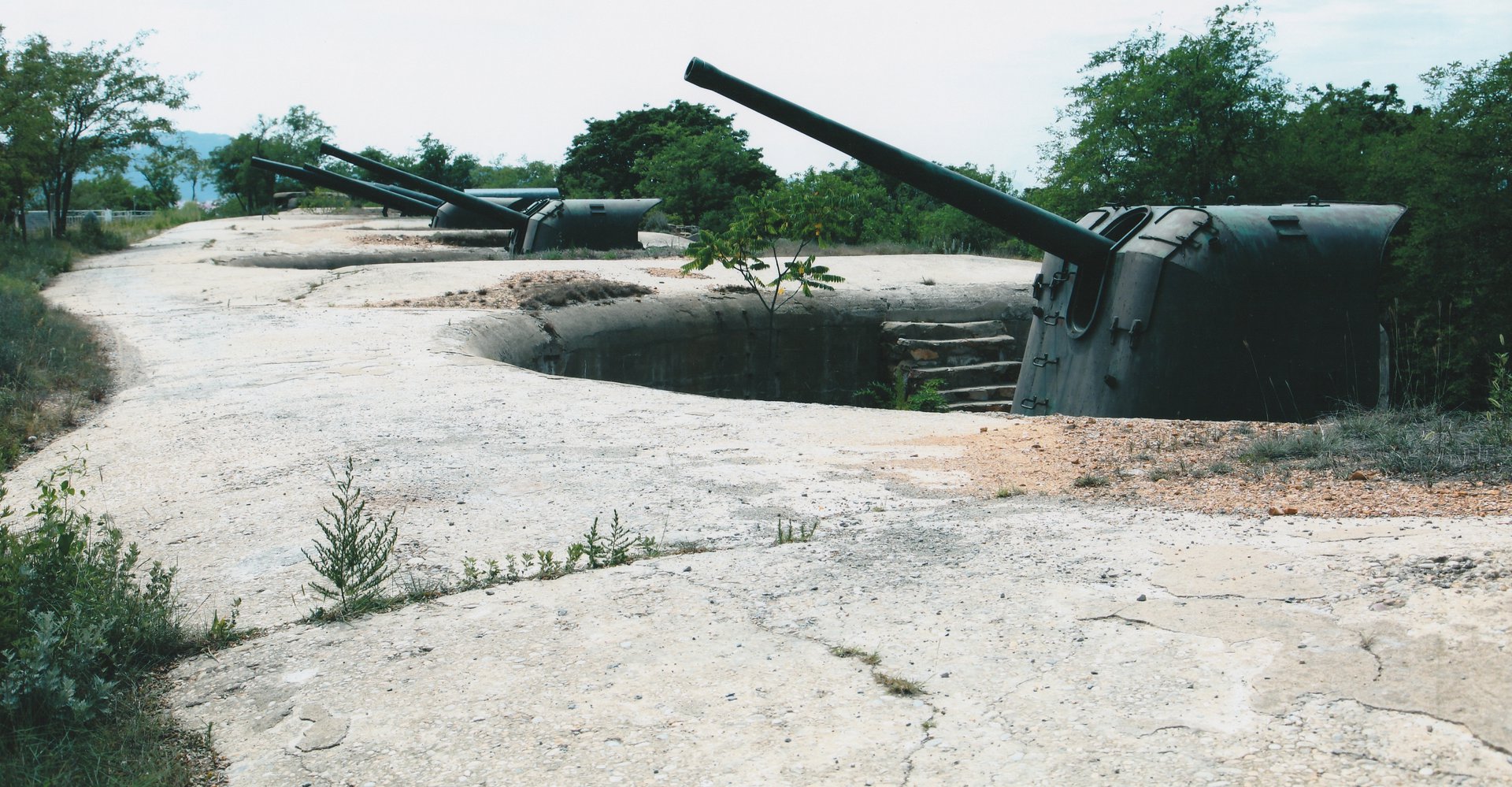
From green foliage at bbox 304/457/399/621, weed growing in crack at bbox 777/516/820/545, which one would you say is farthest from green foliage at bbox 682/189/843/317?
green foliage at bbox 304/457/399/621

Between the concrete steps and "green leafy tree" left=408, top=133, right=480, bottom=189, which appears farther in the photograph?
"green leafy tree" left=408, top=133, right=480, bottom=189

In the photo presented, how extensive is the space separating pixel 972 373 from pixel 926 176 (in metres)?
4.65

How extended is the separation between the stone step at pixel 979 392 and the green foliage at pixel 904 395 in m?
0.14

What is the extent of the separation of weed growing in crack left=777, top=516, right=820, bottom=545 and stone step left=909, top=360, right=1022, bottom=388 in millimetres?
8433

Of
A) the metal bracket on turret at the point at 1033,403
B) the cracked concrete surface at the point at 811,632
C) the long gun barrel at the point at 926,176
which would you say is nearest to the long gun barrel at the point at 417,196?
the long gun barrel at the point at 926,176

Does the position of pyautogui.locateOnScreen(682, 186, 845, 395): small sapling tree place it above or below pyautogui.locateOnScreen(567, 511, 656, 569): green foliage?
above

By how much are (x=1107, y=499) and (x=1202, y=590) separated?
1.13 metres

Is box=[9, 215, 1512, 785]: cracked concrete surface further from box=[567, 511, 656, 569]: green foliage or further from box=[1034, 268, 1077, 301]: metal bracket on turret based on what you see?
box=[1034, 268, 1077, 301]: metal bracket on turret

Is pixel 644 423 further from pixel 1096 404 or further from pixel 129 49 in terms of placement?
pixel 129 49

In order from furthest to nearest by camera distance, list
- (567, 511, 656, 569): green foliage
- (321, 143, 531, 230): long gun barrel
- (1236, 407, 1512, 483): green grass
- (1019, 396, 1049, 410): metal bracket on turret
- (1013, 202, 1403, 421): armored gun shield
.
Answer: (321, 143, 531, 230): long gun barrel
(1019, 396, 1049, 410): metal bracket on turret
(1013, 202, 1403, 421): armored gun shield
(1236, 407, 1512, 483): green grass
(567, 511, 656, 569): green foliage

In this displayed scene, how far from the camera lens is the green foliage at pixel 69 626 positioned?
2.49m

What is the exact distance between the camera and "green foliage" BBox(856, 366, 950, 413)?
36.5 ft

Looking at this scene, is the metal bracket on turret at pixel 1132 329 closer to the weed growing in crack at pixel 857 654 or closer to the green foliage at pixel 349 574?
the weed growing in crack at pixel 857 654

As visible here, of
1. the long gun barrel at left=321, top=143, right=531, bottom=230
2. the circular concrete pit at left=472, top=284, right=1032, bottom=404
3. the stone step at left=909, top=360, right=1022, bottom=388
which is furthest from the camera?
the long gun barrel at left=321, top=143, right=531, bottom=230
